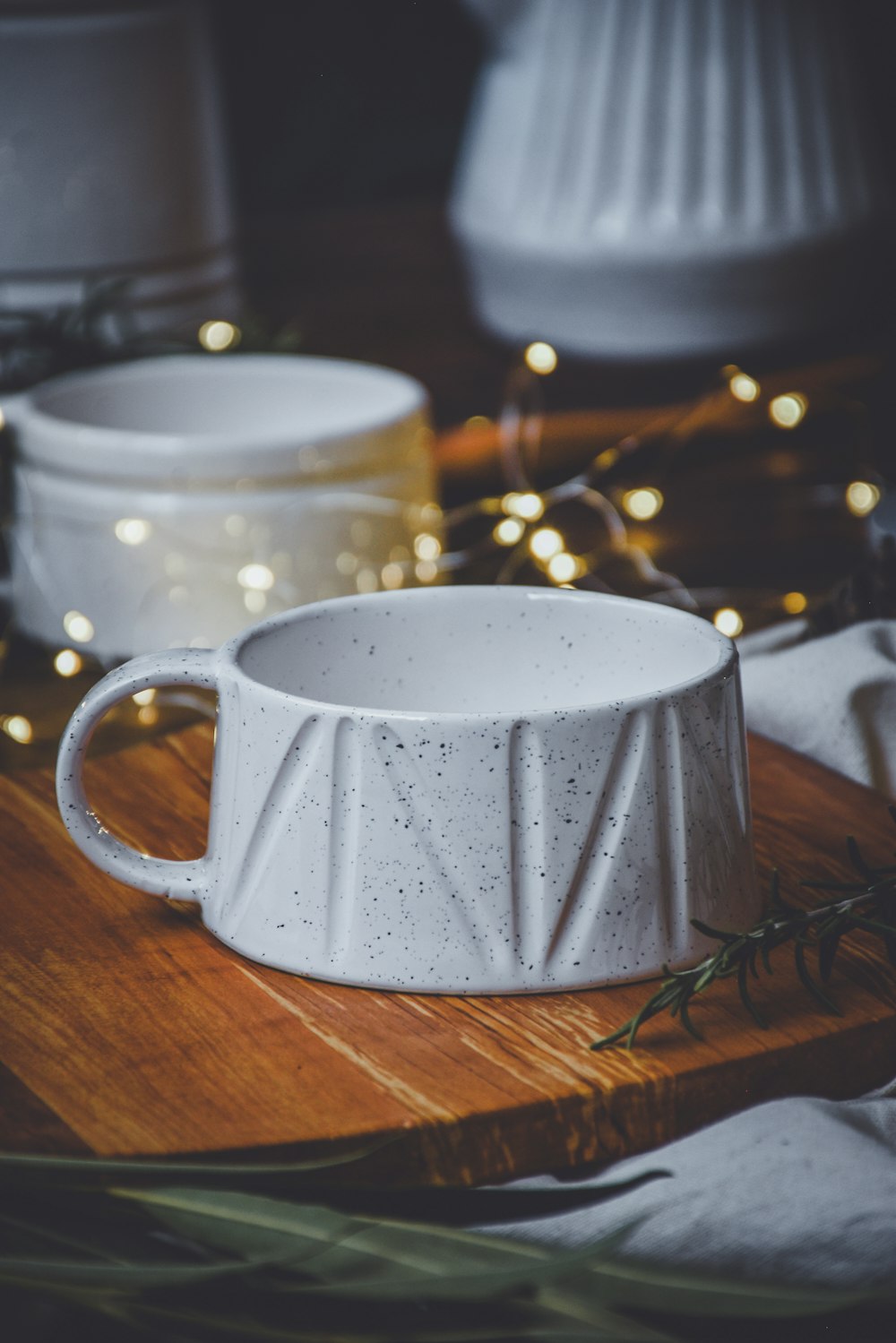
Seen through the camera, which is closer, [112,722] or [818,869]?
[818,869]

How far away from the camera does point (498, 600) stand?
0.45 meters

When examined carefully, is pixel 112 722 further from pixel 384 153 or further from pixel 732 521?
pixel 384 153

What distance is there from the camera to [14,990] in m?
0.38

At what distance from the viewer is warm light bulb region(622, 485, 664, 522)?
75 cm

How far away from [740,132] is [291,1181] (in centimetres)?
58

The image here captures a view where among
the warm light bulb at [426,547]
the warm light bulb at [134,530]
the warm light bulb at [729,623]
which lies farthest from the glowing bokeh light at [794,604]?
the warm light bulb at [134,530]

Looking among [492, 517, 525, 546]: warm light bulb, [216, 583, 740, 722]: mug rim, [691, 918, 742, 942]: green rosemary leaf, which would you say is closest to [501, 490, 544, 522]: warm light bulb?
[492, 517, 525, 546]: warm light bulb

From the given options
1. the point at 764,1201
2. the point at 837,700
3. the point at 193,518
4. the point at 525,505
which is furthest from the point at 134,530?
the point at 764,1201

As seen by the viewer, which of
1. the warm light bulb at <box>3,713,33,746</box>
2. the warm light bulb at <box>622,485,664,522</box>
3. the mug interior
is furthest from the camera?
the warm light bulb at <box>622,485,664,522</box>

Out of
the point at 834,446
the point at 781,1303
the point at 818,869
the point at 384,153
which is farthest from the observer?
the point at 384,153

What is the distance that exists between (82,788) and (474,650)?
0.36ft

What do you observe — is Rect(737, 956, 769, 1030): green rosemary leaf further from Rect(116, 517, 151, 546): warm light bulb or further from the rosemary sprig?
Rect(116, 517, 151, 546): warm light bulb

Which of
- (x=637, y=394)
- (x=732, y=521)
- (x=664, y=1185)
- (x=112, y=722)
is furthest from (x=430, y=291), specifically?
(x=664, y=1185)

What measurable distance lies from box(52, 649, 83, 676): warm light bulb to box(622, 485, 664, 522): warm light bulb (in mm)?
252
